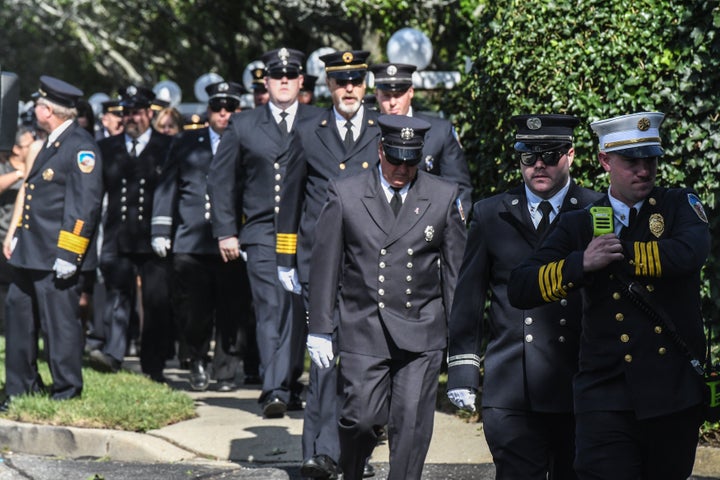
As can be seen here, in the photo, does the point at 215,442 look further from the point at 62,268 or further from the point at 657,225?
the point at 657,225

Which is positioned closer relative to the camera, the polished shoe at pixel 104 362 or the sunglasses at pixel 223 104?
the sunglasses at pixel 223 104

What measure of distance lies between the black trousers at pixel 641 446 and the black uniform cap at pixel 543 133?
4.18ft

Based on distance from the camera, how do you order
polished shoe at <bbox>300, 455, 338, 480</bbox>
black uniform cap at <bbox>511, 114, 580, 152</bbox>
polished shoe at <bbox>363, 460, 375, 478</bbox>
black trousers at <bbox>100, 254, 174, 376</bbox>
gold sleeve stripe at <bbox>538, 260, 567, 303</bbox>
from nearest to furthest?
gold sleeve stripe at <bbox>538, 260, 567, 303</bbox>
black uniform cap at <bbox>511, 114, 580, 152</bbox>
polished shoe at <bbox>300, 455, 338, 480</bbox>
polished shoe at <bbox>363, 460, 375, 478</bbox>
black trousers at <bbox>100, 254, 174, 376</bbox>

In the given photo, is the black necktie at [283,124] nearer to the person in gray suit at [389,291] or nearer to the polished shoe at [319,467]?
the person in gray suit at [389,291]

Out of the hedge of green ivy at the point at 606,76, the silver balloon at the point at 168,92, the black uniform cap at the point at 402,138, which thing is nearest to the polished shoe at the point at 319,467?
the black uniform cap at the point at 402,138

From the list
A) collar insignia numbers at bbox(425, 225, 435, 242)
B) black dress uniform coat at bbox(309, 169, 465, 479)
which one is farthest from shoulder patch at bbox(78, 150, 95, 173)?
collar insignia numbers at bbox(425, 225, 435, 242)

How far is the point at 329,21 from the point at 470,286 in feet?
53.5

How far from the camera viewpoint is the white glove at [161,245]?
11320mm

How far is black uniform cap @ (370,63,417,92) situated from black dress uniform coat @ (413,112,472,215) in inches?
11.2

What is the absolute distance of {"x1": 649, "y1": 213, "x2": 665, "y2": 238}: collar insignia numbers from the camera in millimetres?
5035

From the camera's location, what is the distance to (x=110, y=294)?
39.9ft

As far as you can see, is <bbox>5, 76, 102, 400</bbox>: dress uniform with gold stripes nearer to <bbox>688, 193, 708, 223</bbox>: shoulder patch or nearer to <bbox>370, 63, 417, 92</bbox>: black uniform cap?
<bbox>370, 63, 417, 92</bbox>: black uniform cap

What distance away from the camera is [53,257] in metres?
9.65

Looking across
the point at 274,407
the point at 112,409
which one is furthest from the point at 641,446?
the point at 112,409
